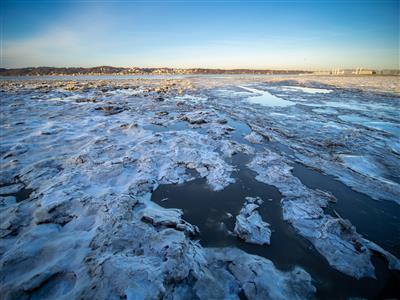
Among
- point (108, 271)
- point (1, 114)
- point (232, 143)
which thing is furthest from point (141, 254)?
point (1, 114)

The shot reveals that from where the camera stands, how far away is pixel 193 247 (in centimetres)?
329

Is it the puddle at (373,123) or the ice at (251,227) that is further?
the puddle at (373,123)

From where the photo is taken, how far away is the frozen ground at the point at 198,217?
2748 mm

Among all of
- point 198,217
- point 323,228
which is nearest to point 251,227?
point 198,217

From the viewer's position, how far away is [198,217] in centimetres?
417

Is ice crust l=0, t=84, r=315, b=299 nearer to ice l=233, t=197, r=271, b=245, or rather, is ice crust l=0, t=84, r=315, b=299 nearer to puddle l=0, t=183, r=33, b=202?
puddle l=0, t=183, r=33, b=202

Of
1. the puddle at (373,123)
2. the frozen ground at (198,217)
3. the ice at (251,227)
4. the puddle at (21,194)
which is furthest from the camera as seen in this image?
the puddle at (373,123)

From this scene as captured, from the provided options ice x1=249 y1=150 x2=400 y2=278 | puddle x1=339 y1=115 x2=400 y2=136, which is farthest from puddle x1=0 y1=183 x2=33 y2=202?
puddle x1=339 y1=115 x2=400 y2=136

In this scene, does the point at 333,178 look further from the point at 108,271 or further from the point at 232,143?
the point at 108,271

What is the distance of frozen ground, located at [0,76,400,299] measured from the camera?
9.02 ft

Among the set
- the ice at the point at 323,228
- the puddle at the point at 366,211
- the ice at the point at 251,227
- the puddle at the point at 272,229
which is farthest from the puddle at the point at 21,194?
the puddle at the point at 366,211

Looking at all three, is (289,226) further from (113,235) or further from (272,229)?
(113,235)

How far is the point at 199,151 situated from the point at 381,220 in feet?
16.7

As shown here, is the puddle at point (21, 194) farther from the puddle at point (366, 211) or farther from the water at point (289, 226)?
the puddle at point (366, 211)
